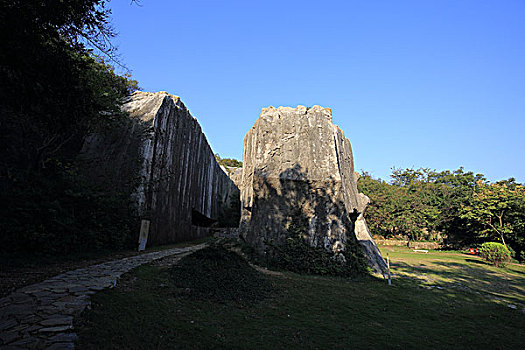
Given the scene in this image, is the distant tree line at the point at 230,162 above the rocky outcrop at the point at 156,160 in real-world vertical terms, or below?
above

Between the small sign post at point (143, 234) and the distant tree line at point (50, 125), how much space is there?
0.36 meters

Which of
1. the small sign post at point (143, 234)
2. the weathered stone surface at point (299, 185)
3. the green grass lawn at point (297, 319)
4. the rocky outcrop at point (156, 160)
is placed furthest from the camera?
the rocky outcrop at point (156, 160)

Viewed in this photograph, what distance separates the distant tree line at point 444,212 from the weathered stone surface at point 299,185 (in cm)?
1482

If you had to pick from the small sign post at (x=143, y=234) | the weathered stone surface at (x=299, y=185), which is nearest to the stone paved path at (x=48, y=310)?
the small sign post at (x=143, y=234)

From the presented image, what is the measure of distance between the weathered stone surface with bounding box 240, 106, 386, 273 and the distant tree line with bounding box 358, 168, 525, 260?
14.8 m

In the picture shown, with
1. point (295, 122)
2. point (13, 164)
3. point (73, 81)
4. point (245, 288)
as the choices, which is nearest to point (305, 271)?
point (245, 288)

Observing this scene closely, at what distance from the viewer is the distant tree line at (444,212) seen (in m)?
19.0

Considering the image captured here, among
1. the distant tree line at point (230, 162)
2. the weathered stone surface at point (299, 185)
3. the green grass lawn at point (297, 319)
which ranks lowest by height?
the green grass lawn at point (297, 319)

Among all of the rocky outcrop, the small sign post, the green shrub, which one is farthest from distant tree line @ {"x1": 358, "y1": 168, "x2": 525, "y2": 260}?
the small sign post

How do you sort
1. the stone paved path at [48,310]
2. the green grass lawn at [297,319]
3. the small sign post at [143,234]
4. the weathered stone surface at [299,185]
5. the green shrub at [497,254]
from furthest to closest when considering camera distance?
the green shrub at [497,254], the small sign post at [143,234], the weathered stone surface at [299,185], the green grass lawn at [297,319], the stone paved path at [48,310]

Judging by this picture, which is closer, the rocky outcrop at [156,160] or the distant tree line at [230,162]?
the rocky outcrop at [156,160]

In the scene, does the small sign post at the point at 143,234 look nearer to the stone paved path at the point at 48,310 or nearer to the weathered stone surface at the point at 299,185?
the weathered stone surface at the point at 299,185

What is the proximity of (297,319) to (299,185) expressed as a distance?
5.05 meters

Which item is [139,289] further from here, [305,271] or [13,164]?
[13,164]
